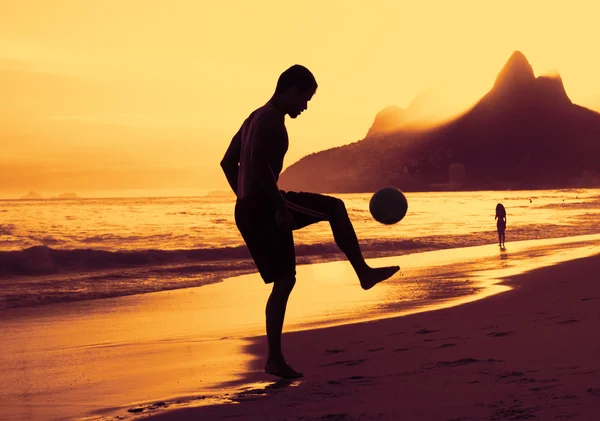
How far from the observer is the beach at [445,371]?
4.51m

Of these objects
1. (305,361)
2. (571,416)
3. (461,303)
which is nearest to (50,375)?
(305,361)

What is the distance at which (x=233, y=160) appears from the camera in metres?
6.12

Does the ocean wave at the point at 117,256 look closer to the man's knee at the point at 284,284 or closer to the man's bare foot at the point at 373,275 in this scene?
the man's knee at the point at 284,284

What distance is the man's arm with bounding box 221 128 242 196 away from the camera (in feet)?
19.9

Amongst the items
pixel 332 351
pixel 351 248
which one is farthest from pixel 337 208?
pixel 332 351

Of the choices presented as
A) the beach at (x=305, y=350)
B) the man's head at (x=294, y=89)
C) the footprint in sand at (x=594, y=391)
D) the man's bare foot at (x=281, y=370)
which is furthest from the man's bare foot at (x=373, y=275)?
the footprint in sand at (x=594, y=391)

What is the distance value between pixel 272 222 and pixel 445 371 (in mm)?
1549

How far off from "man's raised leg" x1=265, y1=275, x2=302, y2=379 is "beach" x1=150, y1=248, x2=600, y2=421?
0.12m

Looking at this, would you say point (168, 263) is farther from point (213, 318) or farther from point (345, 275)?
point (213, 318)

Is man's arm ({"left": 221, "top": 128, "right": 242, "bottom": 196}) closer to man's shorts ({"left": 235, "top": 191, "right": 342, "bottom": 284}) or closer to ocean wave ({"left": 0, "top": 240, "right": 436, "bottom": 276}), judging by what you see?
man's shorts ({"left": 235, "top": 191, "right": 342, "bottom": 284})

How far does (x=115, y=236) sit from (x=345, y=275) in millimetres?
22236

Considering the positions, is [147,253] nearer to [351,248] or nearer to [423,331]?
[423,331]

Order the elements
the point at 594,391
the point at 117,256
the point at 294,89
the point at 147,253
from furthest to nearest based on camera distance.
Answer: the point at 147,253, the point at 117,256, the point at 294,89, the point at 594,391

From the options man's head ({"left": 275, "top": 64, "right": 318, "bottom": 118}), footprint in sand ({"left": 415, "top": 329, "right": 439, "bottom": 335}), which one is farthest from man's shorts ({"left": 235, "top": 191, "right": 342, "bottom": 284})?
footprint in sand ({"left": 415, "top": 329, "right": 439, "bottom": 335})
